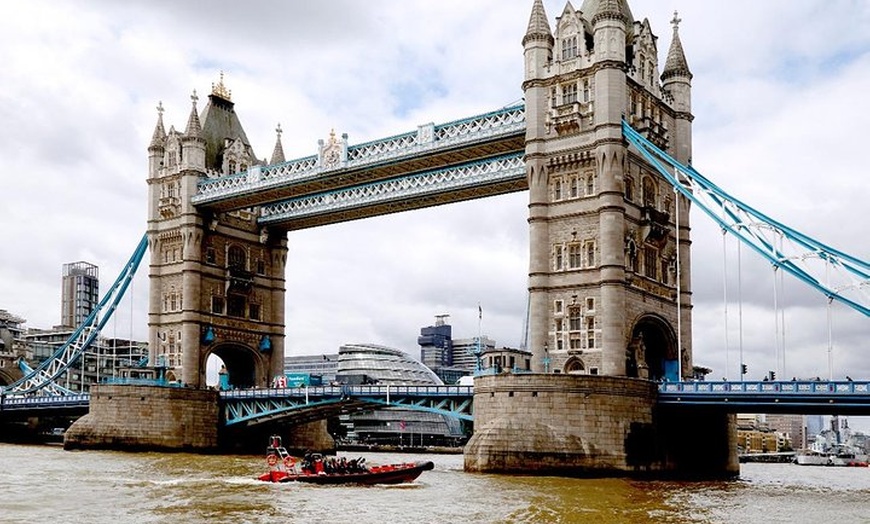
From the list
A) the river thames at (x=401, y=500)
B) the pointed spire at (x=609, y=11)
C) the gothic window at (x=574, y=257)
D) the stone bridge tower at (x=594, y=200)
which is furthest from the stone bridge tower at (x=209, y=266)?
the pointed spire at (x=609, y=11)

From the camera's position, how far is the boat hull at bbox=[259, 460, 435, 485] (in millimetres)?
54531

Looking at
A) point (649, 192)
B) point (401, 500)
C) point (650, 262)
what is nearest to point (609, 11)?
point (649, 192)

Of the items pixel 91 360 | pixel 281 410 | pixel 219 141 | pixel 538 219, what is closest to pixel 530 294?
pixel 538 219

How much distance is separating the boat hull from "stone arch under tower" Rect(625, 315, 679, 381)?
17.8 meters

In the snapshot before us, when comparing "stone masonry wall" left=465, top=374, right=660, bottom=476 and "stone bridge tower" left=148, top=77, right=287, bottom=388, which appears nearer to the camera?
"stone masonry wall" left=465, top=374, right=660, bottom=476

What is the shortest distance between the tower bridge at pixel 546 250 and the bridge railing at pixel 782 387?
0.61 ft

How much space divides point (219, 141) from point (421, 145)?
26253 millimetres

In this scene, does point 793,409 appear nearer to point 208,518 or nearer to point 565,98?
point 565,98

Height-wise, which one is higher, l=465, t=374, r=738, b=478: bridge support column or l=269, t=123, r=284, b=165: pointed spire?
l=269, t=123, r=284, b=165: pointed spire

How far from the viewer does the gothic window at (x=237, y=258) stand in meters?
94.9

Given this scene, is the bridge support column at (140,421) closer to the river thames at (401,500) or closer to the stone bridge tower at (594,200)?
the river thames at (401,500)

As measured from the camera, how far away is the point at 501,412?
61.4m

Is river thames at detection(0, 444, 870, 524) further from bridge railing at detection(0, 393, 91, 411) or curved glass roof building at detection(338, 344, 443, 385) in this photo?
curved glass roof building at detection(338, 344, 443, 385)

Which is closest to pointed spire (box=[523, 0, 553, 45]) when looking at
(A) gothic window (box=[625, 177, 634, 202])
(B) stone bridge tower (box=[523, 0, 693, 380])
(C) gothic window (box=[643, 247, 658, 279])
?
(B) stone bridge tower (box=[523, 0, 693, 380])
